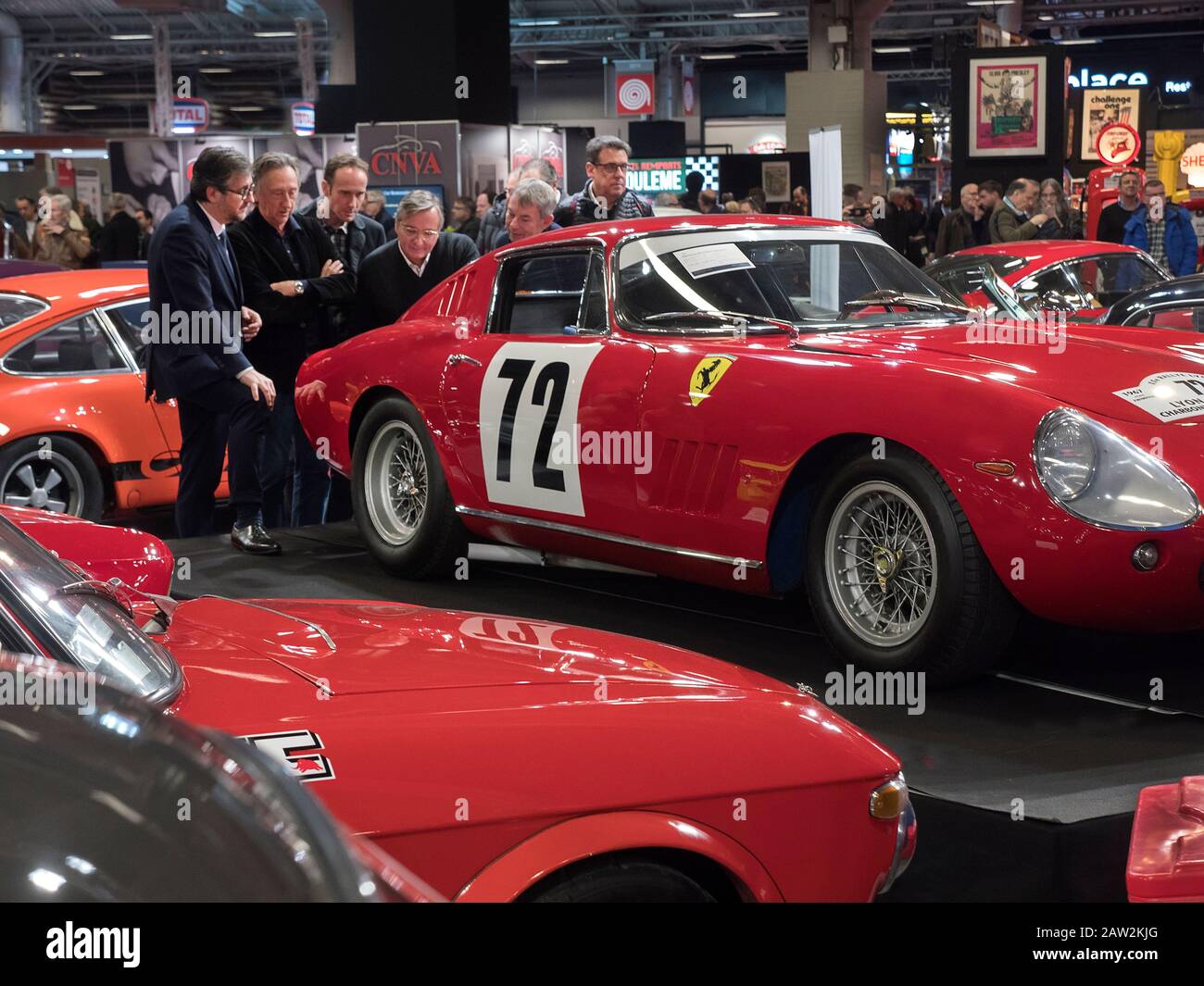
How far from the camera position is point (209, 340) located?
641cm

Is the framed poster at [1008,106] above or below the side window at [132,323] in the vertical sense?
above

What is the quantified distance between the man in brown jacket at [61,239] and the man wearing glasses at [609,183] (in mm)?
8064

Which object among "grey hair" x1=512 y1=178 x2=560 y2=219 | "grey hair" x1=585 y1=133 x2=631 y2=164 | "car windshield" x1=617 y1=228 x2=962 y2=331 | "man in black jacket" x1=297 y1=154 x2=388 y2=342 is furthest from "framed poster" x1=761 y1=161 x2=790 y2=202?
"car windshield" x1=617 y1=228 x2=962 y2=331

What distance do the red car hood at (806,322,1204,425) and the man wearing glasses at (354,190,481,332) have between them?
2930 millimetres

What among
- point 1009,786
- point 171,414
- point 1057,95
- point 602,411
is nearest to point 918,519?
point 1009,786

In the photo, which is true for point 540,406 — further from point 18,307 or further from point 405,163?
point 405,163

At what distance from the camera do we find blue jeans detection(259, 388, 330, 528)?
724 cm

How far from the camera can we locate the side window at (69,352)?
24.7ft

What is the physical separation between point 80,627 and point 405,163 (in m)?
12.6

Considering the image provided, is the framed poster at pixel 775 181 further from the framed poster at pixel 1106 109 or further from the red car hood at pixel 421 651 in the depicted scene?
the red car hood at pixel 421 651

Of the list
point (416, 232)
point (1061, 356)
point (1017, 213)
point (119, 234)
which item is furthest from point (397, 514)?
point (119, 234)

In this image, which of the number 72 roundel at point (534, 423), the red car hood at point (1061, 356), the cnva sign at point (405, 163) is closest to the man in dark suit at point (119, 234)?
the cnva sign at point (405, 163)

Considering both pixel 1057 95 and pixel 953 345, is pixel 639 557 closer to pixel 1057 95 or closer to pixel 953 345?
pixel 953 345
